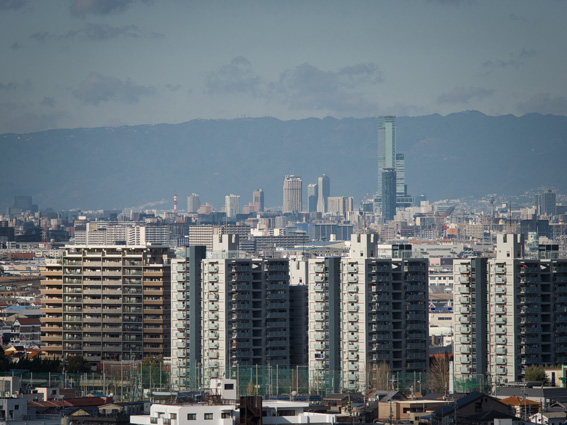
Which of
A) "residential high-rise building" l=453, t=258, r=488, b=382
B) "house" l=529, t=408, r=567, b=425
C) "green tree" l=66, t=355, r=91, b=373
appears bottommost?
"house" l=529, t=408, r=567, b=425

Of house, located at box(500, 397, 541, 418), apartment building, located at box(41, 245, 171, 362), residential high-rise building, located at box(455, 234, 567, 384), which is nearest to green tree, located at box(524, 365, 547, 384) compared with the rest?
residential high-rise building, located at box(455, 234, 567, 384)

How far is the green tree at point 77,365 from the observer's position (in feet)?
152

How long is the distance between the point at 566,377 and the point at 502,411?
12020 millimetres

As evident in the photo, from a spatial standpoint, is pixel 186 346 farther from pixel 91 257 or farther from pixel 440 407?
pixel 440 407

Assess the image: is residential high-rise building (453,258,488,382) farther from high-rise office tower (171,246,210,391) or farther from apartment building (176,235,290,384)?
high-rise office tower (171,246,210,391)

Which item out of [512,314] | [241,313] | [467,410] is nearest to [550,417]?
[467,410]

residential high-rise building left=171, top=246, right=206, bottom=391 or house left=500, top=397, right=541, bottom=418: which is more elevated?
residential high-rise building left=171, top=246, right=206, bottom=391

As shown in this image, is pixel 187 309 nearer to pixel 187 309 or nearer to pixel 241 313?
pixel 187 309

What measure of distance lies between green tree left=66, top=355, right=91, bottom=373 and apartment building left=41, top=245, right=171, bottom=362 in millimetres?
6538

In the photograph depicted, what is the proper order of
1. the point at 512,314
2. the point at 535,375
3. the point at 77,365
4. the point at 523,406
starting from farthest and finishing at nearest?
the point at 77,365
the point at 512,314
the point at 535,375
the point at 523,406

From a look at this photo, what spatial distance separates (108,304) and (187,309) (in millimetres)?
10719

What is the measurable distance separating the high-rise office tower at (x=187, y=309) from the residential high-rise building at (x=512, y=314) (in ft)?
27.7

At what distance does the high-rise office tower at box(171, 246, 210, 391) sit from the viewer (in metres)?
47.0

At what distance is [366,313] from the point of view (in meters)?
45.1
